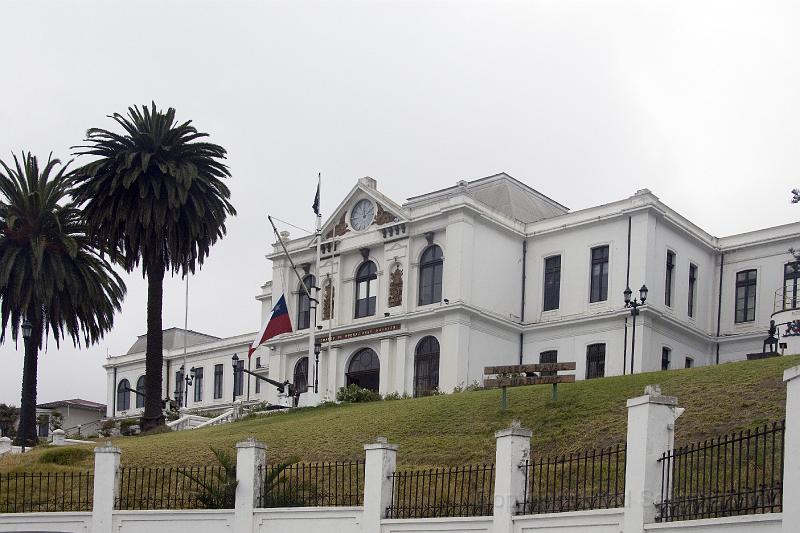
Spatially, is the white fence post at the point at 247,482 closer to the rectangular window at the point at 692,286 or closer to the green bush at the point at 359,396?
the green bush at the point at 359,396

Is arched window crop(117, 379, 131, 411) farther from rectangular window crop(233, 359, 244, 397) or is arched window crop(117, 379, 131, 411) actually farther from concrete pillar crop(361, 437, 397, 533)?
concrete pillar crop(361, 437, 397, 533)

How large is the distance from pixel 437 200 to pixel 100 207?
14.2 meters

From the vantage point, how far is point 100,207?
4488cm

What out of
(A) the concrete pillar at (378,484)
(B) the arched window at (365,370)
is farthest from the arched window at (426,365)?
(A) the concrete pillar at (378,484)

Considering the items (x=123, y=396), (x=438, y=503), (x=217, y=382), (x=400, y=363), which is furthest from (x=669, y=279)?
(x=123, y=396)

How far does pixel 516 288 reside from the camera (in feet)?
165

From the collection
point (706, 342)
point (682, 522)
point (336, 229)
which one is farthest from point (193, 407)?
point (682, 522)

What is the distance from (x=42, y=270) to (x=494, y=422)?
2293cm

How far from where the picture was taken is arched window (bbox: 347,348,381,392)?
50.3 m

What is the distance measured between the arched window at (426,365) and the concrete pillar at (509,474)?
28997mm

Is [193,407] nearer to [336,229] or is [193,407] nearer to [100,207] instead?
[336,229]

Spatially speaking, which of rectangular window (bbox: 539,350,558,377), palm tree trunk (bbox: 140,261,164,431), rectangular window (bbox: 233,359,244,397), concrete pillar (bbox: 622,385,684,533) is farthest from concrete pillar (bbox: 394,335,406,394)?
concrete pillar (bbox: 622,385,684,533)

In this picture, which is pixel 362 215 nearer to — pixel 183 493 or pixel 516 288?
pixel 516 288

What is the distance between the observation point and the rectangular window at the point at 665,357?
46875mm
